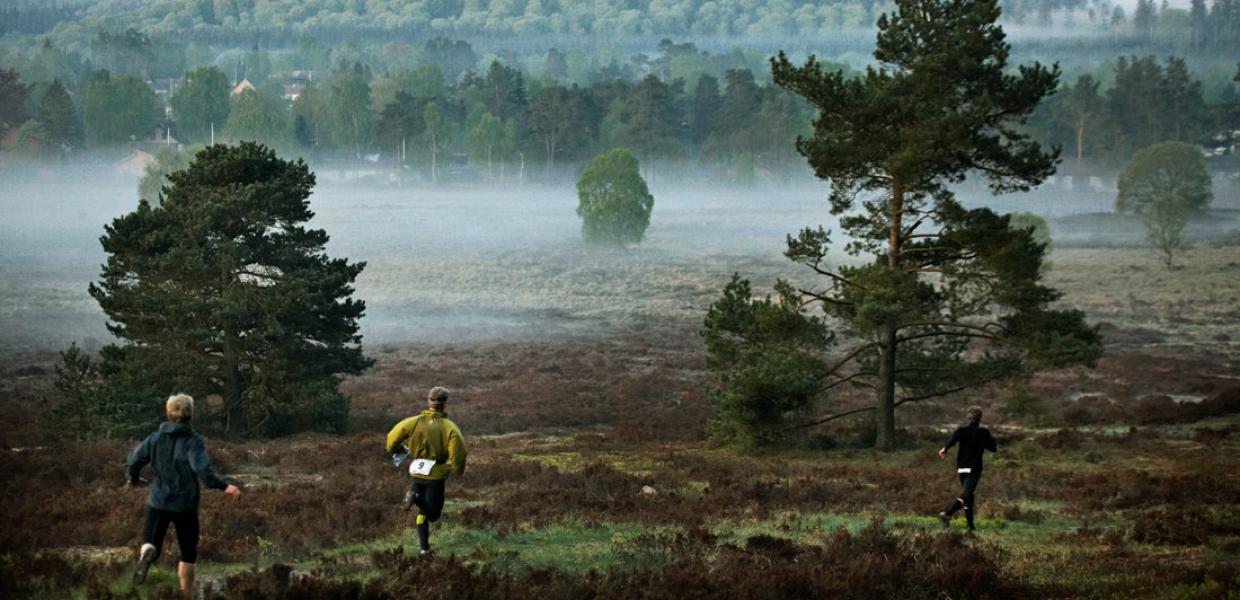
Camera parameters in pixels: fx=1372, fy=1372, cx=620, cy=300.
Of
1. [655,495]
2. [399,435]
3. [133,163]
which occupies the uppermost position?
[399,435]

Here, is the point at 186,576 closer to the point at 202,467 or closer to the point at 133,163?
the point at 202,467

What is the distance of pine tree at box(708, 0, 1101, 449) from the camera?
3108 centimetres

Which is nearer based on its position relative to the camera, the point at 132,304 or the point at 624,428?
the point at 132,304

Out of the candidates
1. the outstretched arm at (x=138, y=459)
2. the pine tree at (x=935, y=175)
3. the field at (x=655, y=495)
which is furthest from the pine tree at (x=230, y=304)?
the outstretched arm at (x=138, y=459)

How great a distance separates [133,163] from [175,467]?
191249 millimetres

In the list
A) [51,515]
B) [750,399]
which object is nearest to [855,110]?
[750,399]

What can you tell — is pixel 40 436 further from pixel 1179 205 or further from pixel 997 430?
pixel 1179 205

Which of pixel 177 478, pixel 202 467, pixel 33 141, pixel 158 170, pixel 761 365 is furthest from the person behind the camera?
pixel 33 141

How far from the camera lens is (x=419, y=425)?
15695mm

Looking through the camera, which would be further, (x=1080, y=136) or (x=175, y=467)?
(x=1080, y=136)

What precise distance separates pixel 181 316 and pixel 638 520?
66.5ft

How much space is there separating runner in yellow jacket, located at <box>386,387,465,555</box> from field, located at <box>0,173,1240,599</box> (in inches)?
28.1

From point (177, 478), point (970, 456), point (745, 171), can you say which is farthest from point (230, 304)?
point (745, 171)

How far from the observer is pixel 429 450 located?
15.7 m
